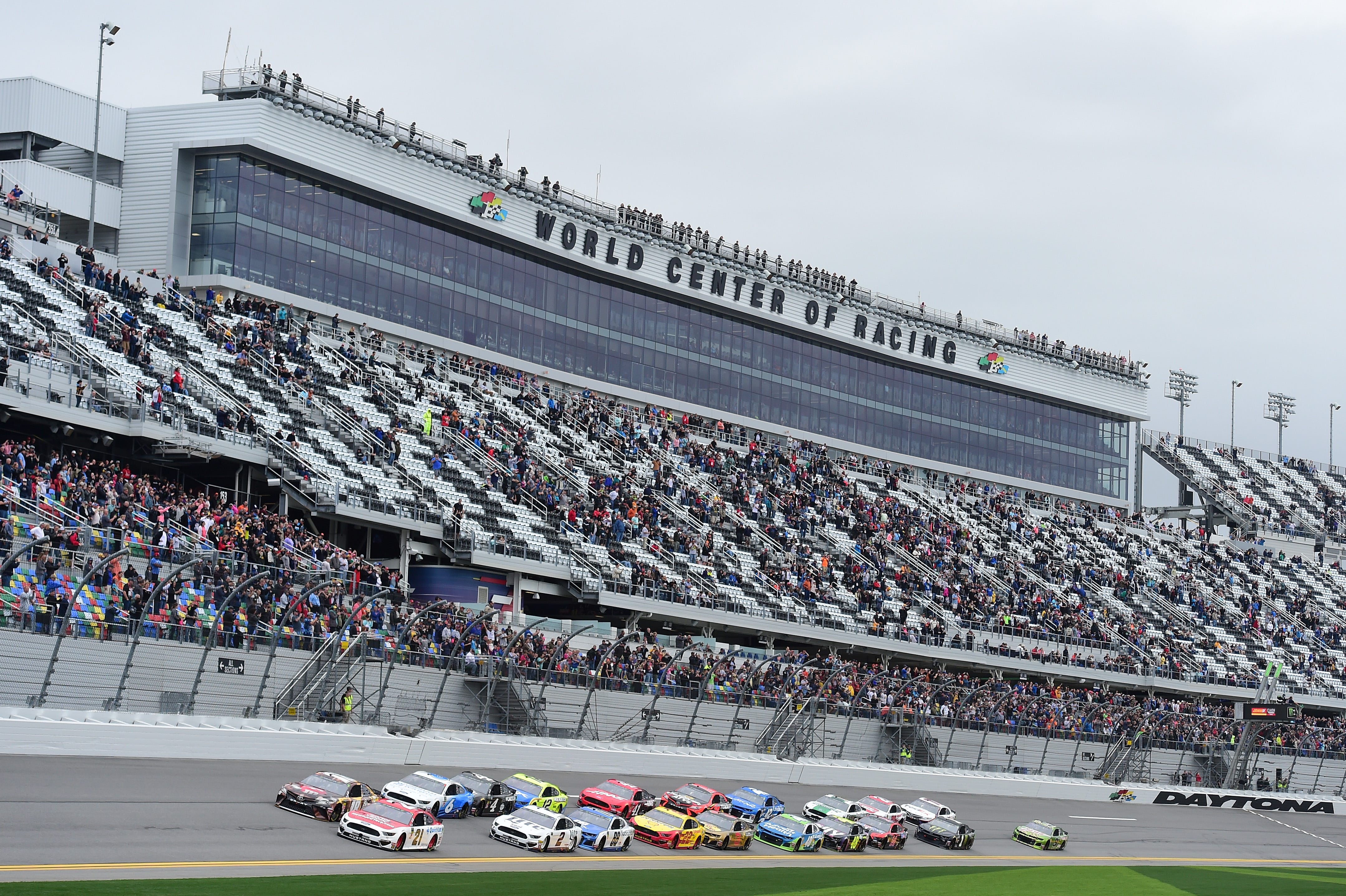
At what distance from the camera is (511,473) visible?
61.1m

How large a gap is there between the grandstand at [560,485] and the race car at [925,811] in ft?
21.8

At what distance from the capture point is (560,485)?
62562 millimetres

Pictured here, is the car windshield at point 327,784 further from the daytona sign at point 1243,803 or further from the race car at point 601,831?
the daytona sign at point 1243,803

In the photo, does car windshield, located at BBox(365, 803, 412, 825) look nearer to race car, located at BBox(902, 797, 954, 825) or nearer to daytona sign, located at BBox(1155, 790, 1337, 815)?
race car, located at BBox(902, 797, 954, 825)

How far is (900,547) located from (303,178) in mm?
32860

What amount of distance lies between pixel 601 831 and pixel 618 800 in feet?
9.68

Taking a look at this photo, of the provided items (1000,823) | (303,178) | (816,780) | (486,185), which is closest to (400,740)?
(816,780)

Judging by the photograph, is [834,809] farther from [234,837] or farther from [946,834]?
[234,837]

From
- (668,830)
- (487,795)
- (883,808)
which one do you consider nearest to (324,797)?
(487,795)

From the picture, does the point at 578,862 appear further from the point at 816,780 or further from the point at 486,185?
the point at 486,185

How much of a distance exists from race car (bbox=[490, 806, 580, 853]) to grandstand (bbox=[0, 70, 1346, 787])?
25.6 ft

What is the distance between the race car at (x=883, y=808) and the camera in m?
43.7

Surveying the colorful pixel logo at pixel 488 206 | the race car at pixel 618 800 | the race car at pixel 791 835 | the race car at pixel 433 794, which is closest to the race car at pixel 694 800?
the race car at pixel 618 800

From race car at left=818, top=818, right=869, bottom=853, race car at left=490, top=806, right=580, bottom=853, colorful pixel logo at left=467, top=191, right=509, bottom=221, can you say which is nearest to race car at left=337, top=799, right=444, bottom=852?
race car at left=490, top=806, right=580, bottom=853
